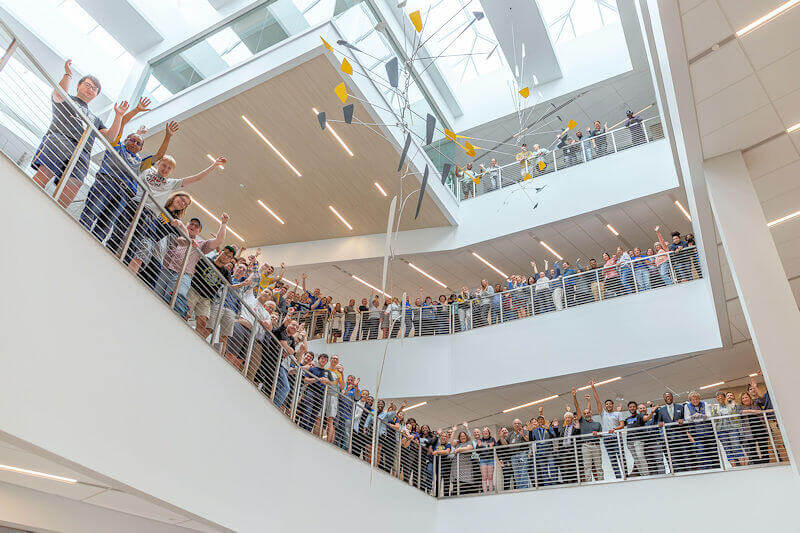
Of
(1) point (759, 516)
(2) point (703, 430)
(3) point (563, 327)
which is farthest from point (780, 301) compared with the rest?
(3) point (563, 327)

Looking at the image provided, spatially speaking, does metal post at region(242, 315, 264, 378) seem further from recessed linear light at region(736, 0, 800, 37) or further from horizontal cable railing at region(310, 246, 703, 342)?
recessed linear light at region(736, 0, 800, 37)

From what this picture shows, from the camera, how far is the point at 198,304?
5.64 metres

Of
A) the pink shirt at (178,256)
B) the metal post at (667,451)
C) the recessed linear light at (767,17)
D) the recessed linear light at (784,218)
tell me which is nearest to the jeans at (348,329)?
the metal post at (667,451)

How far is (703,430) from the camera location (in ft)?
25.5

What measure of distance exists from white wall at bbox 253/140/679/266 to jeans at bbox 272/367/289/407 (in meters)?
5.45

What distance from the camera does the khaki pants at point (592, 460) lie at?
838 centimetres

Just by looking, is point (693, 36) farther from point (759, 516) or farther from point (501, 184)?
point (501, 184)

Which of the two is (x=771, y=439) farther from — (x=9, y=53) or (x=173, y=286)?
(x=9, y=53)

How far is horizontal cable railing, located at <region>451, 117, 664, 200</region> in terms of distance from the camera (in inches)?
474

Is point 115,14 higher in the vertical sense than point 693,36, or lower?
higher

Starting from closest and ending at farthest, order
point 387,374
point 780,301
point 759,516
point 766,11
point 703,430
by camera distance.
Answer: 1. point 766,11
2. point 780,301
3. point 759,516
4. point 703,430
5. point 387,374

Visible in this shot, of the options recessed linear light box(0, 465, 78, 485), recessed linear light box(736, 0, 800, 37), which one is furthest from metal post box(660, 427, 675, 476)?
recessed linear light box(0, 465, 78, 485)

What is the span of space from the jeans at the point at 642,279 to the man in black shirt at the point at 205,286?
→ 26.1 feet

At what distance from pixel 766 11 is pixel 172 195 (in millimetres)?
5790
